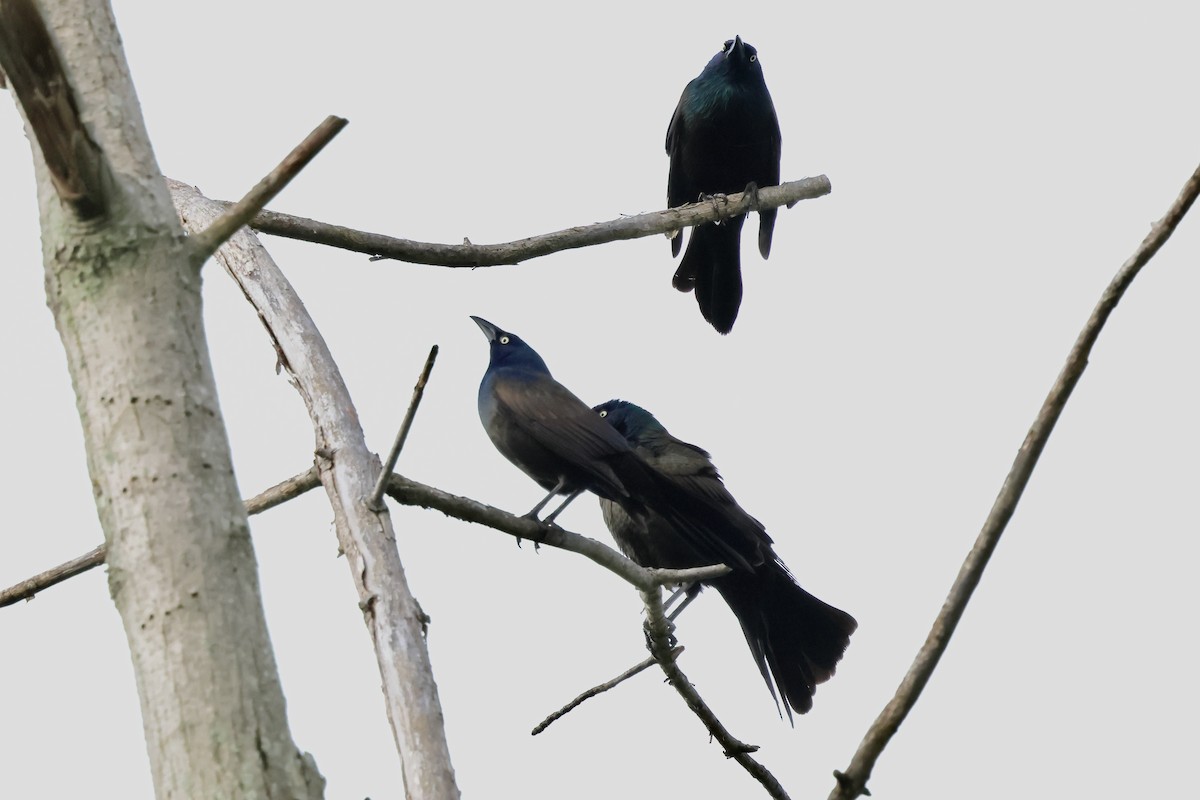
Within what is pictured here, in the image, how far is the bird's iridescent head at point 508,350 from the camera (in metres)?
5.98

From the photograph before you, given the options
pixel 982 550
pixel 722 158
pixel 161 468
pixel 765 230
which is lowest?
pixel 982 550

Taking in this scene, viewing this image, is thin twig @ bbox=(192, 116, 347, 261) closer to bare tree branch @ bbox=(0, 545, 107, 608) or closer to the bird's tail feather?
bare tree branch @ bbox=(0, 545, 107, 608)

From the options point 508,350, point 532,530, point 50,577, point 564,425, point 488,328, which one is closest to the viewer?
point 50,577

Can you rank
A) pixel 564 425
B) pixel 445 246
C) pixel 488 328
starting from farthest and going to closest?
1. pixel 488 328
2. pixel 564 425
3. pixel 445 246

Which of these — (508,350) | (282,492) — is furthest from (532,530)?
(508,350)

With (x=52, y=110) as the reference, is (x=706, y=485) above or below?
above

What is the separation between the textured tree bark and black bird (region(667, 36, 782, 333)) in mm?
5780

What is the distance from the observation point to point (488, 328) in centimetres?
630

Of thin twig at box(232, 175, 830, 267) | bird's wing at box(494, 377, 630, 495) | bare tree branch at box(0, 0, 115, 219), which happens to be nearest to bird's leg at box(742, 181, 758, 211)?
thin twig at box(232, 175, 830, 267)

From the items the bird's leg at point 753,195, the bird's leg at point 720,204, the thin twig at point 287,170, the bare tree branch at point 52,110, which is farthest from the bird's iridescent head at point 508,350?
the bare tree branch at point 52,110

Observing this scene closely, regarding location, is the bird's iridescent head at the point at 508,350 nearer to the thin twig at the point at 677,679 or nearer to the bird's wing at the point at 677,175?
the thin twig at the point at 677,679

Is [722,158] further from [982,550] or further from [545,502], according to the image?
[982,550]

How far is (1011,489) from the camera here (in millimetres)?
2137

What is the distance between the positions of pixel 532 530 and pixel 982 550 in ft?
7.42
